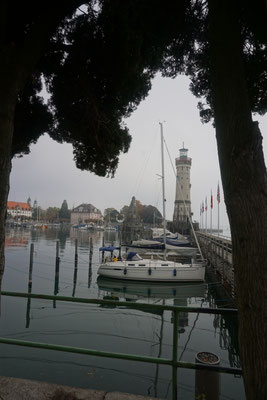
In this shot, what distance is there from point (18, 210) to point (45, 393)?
16937 centimetres

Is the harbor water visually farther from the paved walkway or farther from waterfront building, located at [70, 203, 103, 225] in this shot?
waterfront building, located at [70, 203, 103, 225]

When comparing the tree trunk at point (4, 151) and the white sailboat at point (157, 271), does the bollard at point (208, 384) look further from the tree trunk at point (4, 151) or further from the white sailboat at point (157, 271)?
the white sailboat at point (157, 271)

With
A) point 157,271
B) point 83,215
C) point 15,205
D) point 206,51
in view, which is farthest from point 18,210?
point 206,51

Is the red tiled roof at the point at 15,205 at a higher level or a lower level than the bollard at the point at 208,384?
higher

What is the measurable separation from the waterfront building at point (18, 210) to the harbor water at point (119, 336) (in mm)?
146658

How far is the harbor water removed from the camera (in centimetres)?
721

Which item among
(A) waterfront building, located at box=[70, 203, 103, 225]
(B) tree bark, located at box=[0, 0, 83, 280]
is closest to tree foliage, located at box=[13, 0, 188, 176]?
(B) tree bark, located at box=[0, 0, 83, 280]

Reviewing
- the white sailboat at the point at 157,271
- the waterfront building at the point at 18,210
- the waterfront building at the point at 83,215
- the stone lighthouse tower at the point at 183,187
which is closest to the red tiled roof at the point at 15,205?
the waterfront building at the point at 18,210

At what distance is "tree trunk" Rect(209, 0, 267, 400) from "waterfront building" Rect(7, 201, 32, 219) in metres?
163

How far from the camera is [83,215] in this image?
540 ft

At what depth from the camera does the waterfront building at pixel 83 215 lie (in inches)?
6437

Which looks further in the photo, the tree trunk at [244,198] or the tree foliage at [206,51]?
the tree foliage at [206,51]

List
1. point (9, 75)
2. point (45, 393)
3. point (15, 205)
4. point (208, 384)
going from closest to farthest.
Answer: point (9, 75) → point (45, 393) → point (208, 384) → point (15, 205)

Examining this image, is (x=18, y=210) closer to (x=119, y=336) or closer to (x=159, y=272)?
(x=159, y=272)
